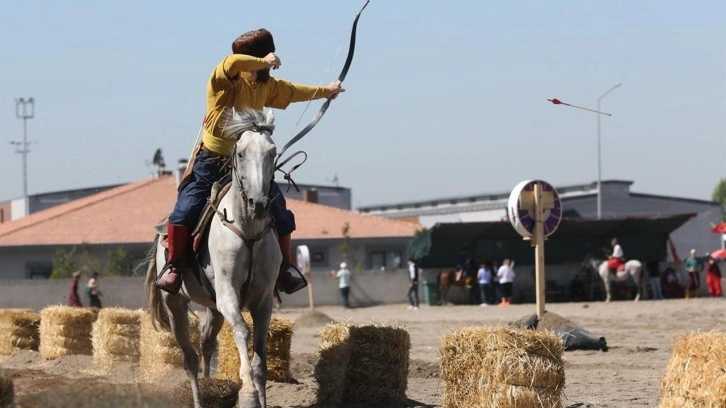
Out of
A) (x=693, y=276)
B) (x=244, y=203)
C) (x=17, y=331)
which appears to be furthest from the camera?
(x=693, y=276)

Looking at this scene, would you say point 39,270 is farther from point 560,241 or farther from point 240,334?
point 240,334

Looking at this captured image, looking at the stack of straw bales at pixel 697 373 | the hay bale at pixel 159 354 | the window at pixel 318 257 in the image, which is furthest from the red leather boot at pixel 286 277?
the window at pixel 318 257

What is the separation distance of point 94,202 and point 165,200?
376 cm

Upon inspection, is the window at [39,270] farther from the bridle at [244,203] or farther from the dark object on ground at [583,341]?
the bridle at [244,203]

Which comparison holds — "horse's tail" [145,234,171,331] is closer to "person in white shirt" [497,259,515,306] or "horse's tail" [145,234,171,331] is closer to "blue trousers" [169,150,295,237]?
"blue trousers" [169,150,295,237]

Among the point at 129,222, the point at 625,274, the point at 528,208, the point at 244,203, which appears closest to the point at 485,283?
the point at 625,274

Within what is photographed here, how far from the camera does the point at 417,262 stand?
4469 centimetres

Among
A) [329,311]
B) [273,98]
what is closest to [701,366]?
[273,98]

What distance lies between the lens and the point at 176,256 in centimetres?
1162

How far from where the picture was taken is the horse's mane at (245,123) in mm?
10703

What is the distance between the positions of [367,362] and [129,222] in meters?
48.3

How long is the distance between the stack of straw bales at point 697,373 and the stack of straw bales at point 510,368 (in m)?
1.24

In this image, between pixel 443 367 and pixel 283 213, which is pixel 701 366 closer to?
pixel 443 367

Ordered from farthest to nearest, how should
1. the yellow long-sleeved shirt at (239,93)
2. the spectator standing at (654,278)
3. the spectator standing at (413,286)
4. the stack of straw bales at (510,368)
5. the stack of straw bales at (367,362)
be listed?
the spectator standing at (654,278), the spectator standing at (413,286), the stack of straw bales at (367,362), the yellow long-sleeved shirt at (239,93), the stack of straw bales at (510,368)
